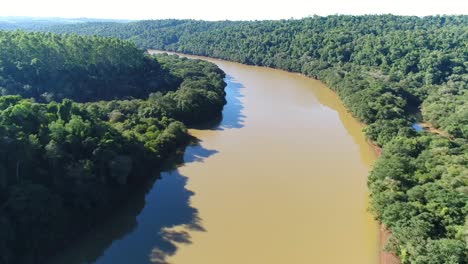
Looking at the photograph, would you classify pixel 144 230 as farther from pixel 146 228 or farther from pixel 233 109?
pixel 233 109

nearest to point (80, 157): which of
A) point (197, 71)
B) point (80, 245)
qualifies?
point (80, 245)

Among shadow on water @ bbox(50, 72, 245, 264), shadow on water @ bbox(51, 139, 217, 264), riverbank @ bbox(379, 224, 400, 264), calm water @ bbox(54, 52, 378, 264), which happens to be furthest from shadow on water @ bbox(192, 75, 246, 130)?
riverbank @ bbox(379, 224, 400, 264)

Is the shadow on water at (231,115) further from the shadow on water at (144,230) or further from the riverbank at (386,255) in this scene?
the riverbank at (386,255)

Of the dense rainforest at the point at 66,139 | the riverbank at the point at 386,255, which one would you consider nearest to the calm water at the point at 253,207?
the riverbank at the point at 386,255

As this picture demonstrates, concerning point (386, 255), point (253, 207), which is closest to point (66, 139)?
point (253, 207)

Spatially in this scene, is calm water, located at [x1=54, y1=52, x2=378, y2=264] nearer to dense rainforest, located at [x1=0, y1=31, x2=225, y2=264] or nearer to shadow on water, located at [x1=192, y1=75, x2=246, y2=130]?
shadow on water, located at [x1=192, y1=75, x2=246, y2=130]

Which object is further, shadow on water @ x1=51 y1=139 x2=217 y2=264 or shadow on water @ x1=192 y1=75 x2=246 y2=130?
shadow on water @ x1=192 y1=75 x2=246 y2=130
